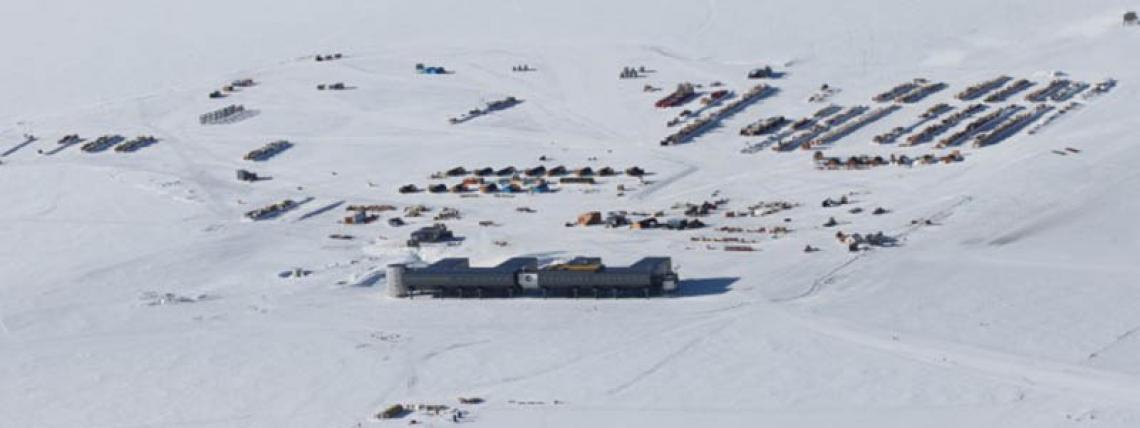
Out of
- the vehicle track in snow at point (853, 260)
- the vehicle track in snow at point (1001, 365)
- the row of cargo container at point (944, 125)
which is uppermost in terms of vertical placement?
the row of cargo container at point (944, 125)

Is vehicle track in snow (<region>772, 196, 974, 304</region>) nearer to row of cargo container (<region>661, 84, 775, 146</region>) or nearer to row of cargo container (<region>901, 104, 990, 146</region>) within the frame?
row of cargo container (<region>901, 104, 990, 146</region>)

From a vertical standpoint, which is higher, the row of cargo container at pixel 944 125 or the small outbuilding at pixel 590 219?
the row of cargo container at pixel 944 125

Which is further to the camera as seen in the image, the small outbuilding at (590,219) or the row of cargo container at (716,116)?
the row of cargo container at (716,116)

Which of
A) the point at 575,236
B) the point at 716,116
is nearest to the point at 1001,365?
the point at 575,236

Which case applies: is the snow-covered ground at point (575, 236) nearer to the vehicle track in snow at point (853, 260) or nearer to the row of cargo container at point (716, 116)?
the vehicle track in snow at point (853, 260)

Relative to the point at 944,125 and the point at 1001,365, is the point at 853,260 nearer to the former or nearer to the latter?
the point at 1001,365

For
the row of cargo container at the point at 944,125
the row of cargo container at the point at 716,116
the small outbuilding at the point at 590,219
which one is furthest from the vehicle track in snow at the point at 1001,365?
the row of cargo container at the point at 716,116

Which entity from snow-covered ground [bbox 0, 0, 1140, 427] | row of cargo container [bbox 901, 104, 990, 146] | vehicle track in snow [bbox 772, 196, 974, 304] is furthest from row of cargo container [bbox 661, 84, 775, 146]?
vehicle track in snow [bbox 772, 196, 974, 304]

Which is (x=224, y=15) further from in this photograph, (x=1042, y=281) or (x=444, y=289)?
(x=1042, y=281)
